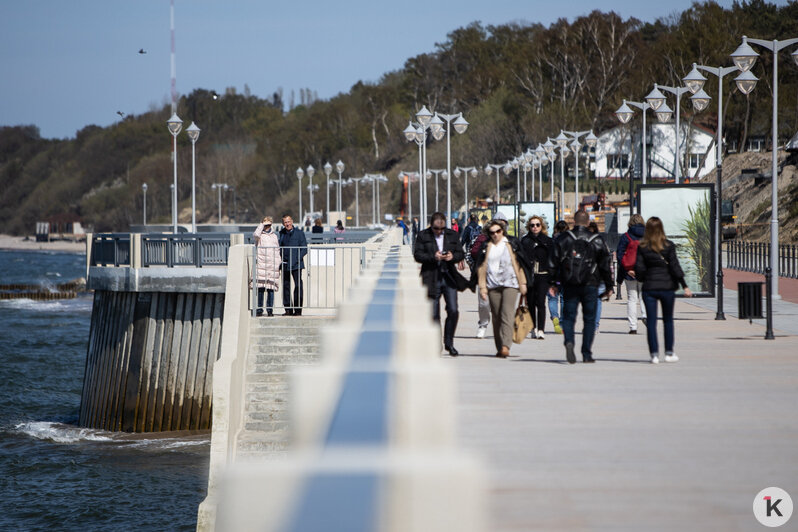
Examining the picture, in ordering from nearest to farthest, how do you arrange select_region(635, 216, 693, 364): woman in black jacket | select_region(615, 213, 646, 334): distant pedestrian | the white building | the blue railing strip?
the blue railing strip → select_region(635, 216, 693, 364): woman in black jacket → select_region(615, 213, 646, 334): distant pedestrian → the white building

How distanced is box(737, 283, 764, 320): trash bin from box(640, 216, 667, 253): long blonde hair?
13.1ft

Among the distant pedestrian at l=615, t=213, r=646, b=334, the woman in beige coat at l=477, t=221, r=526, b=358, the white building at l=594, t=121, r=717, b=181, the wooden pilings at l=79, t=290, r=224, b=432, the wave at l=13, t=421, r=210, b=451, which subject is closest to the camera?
the woman in beige coat at l=477, t=221, r=526, b=358

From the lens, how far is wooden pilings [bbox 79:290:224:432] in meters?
22.8

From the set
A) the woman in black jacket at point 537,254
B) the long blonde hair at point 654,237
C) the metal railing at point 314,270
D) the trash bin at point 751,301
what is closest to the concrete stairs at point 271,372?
the metal railing at point 314,270

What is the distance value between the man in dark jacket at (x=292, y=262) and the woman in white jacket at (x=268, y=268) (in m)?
0.21

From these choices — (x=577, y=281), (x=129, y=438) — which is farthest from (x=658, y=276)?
(x=129, y=438)

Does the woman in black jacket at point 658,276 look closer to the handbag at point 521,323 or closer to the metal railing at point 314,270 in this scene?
the handbag at point 521,323

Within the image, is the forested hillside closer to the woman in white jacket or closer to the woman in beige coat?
the woman in white jacket

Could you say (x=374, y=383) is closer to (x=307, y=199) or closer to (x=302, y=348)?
(x=302, y=348)

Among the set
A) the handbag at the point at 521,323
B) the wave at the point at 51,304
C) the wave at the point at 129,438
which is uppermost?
the handbag at the point at 521,323

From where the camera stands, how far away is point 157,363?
23312 mm

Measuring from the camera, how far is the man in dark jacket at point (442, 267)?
14047 millimetres

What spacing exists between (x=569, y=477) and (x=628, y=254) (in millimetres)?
8942

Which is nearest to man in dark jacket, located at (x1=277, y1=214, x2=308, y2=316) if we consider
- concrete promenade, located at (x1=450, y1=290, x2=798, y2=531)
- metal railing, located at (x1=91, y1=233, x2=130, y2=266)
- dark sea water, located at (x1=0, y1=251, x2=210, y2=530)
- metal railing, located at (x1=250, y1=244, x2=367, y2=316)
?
metal railing, located at (x1=250, y1=244, x2=367, y2=316)
